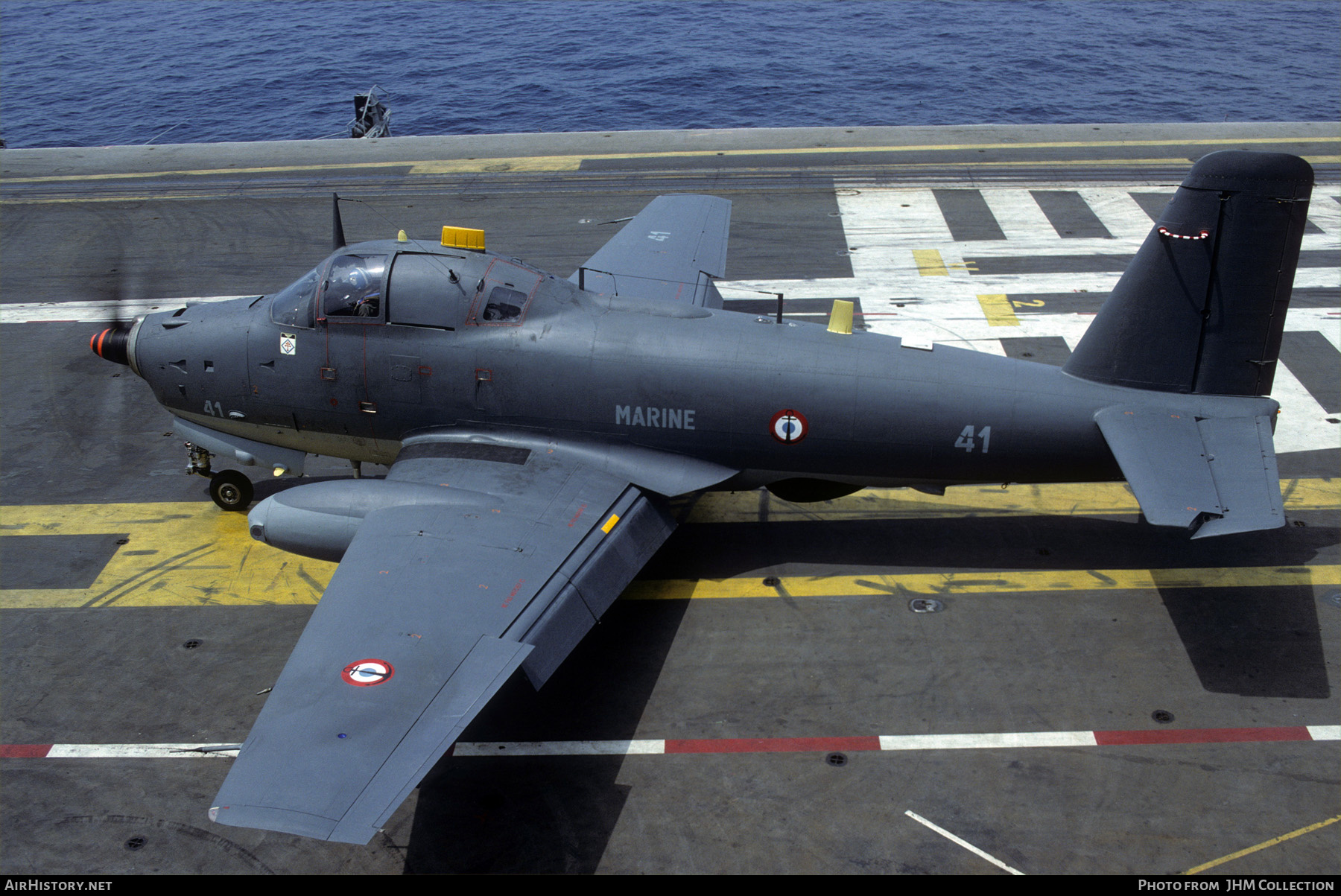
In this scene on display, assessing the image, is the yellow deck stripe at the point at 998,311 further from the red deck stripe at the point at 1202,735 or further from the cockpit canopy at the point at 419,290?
the red deck stripe at the point at 1202,735

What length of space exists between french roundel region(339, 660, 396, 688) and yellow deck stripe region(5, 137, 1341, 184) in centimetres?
2594

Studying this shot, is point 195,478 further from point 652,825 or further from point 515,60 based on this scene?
point 515,60

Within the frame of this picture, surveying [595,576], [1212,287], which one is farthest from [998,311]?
[595,576]

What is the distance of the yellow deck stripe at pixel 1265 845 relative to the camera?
1052 centimetres

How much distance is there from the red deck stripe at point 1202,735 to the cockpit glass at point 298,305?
1287 cm

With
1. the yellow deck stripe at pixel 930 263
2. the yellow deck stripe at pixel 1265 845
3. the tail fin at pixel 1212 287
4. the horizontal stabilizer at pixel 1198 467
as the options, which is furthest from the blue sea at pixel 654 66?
the yellow deck stripe at pixel 1265 845

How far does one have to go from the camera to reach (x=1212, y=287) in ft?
46.3

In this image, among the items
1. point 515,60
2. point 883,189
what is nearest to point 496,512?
point 883,189

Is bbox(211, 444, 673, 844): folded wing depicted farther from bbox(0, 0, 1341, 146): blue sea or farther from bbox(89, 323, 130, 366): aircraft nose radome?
bbox(0, 0, 1341, 146): blue sea

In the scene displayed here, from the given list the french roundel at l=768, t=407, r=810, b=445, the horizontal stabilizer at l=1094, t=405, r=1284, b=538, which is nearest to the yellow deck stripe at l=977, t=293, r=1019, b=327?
the horizontal stabilizer at l=1094, t=405, r=1284, b=538

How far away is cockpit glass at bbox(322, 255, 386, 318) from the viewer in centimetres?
1548

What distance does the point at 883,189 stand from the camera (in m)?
31.5

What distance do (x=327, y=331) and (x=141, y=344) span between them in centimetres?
376

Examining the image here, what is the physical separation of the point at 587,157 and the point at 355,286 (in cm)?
2129
